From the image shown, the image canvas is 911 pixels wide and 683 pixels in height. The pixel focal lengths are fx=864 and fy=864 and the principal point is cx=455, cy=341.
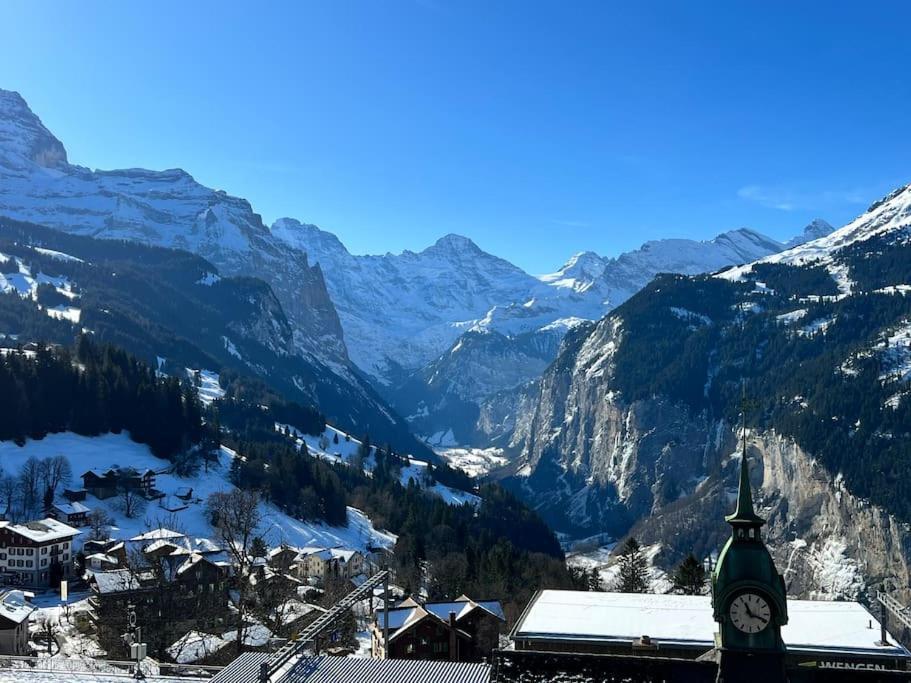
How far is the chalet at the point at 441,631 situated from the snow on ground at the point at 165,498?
62.7 meters

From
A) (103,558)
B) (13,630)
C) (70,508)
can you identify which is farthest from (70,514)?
(13,630)

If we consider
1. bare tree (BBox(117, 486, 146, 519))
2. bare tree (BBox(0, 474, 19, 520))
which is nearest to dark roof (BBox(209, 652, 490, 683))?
bare tree (BBox(0, 474, 19, 520))

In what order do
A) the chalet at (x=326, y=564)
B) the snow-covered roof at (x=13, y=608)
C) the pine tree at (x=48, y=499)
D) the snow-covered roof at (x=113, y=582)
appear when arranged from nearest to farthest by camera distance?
the snow-covered roof at (x=13, y=608)
the snow-covered roof at (x=113, y=582)
the chalet at (x=326, y=564)
the pine tree at (x=48, y=499)

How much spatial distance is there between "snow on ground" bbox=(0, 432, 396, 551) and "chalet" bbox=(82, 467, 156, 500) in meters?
1.97

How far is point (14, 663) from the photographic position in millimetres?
59625

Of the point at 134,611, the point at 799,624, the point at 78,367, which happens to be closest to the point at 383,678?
the point at 799,624

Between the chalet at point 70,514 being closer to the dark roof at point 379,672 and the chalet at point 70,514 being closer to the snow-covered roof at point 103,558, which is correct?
the snow-covered roof at point 103,558

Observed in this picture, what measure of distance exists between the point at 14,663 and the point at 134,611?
17.3 metres

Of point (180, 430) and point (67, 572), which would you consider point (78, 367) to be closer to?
point (180, 430)

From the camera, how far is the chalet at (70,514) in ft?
431

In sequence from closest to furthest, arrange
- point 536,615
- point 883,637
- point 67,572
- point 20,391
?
point 883,637
point 536,615
point 67,572
point 20,391

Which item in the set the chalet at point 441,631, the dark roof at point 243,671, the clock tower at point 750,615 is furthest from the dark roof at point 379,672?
the chalet at point 441,631

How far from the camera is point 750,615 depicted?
103 feet

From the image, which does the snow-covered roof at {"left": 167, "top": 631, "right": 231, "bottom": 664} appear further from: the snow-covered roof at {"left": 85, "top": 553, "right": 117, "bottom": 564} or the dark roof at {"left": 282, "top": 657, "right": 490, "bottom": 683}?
the snow-covered roof at {"left": 85, "top": 553, "right": 117, "bottom": 564}
